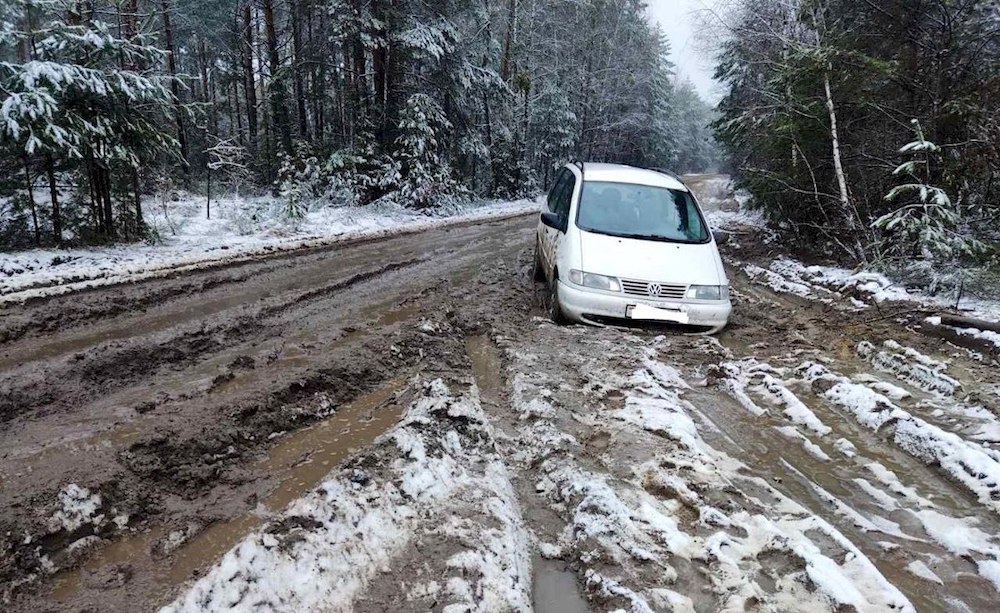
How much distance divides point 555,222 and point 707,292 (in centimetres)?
207

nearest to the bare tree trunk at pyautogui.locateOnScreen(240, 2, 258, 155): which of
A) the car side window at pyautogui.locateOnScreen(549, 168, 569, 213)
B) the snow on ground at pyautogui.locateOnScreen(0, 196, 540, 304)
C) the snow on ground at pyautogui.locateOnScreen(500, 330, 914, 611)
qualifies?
the snow on ground at pyautogui.locateOnScreen(0, 196, 540, 304)

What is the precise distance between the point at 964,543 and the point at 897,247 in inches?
263

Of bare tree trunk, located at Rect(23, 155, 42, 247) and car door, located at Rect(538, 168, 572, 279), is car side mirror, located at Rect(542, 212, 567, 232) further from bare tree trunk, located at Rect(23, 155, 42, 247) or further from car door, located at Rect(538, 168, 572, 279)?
bare tree trunk, located at Rect(23, 155, 42, 247)

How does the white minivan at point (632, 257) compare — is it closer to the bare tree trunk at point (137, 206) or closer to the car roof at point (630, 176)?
the car roof at point (630, 176)

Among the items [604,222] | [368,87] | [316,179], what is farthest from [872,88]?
[368,87]

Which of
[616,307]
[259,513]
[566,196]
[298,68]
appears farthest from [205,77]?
[259,513]

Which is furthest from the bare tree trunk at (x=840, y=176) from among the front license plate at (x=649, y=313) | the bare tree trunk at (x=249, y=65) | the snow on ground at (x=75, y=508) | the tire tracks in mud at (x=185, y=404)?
the bare tree trunk at (x=249, y=65)

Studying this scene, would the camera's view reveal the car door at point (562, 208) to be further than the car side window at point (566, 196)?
No

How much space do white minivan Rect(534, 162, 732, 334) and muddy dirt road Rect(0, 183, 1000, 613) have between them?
1.00 ft

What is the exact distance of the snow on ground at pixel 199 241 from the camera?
6812 mm

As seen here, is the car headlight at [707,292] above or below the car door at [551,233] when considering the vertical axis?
below

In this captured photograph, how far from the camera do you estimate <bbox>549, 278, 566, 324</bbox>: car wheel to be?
6.05 meters

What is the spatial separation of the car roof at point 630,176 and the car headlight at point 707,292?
1911mm

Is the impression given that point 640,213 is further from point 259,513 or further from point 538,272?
point 259,513
